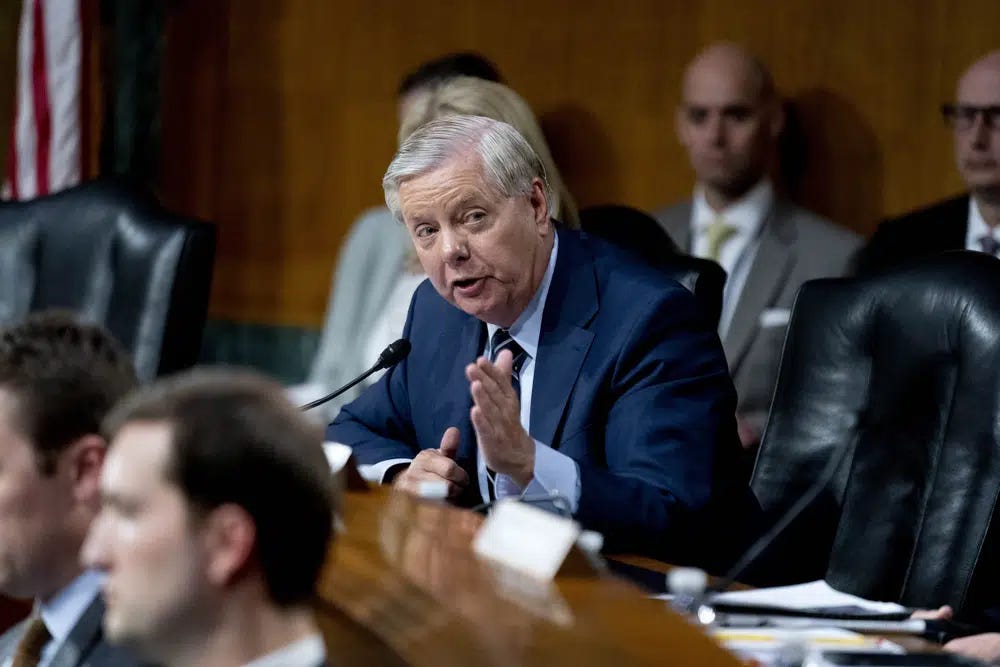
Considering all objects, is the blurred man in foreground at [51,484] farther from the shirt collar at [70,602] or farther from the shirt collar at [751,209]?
the shirt collar at [751,209]

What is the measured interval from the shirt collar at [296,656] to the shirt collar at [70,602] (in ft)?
1.70

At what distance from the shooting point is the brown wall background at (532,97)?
4.47m

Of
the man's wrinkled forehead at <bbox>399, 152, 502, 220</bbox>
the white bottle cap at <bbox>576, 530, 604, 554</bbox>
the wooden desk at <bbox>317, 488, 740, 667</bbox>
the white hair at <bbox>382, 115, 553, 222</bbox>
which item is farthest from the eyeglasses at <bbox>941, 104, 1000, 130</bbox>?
the wooden desk at <bbox>317, 488, 740, 667</bbox>

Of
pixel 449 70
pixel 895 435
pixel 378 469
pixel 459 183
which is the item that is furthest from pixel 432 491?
pixel 449 70

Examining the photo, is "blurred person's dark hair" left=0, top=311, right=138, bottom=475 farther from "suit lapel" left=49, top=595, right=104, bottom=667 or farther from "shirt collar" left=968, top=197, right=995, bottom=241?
"shirt collar" left=968, top=197, right=995, bottom=241

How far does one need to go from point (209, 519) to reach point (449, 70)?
349 cm

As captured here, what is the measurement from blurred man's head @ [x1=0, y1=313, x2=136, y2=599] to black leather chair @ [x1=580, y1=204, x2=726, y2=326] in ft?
4.90

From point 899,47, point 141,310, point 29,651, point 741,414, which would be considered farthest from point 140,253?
point 899,47

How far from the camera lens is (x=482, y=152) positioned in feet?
8.73

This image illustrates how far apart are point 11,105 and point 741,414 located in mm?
3040

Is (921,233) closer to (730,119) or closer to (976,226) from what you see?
(976,226)

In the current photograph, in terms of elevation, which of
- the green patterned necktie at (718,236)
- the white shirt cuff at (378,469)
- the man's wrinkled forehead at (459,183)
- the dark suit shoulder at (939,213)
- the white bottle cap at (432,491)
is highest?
the man's wrinkled forehead at (459,183)

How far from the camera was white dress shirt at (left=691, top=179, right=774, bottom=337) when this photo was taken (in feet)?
14.3

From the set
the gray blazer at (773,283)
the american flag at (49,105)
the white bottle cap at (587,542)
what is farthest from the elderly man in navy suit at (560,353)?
the american flag at (49,105)
